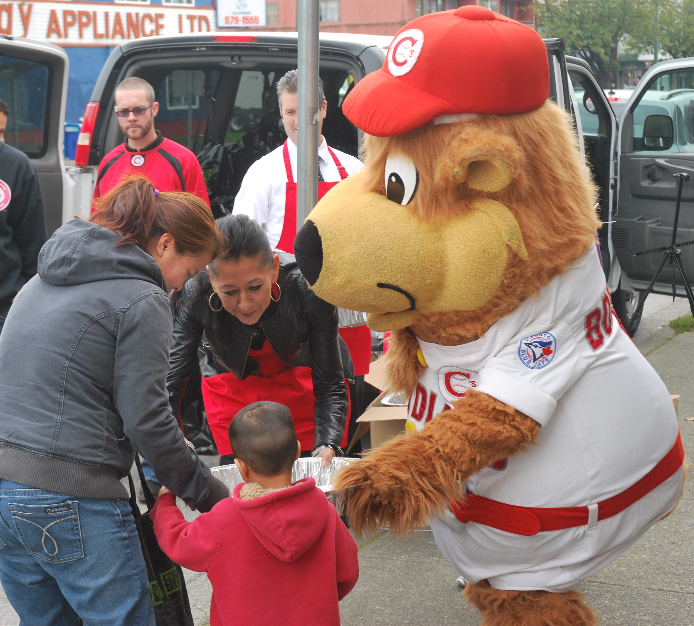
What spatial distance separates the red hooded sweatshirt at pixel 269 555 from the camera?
1970 mm

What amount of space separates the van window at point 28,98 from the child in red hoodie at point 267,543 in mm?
4503

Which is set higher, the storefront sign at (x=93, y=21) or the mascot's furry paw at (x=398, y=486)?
the storefront sign at (x=93, y=21)

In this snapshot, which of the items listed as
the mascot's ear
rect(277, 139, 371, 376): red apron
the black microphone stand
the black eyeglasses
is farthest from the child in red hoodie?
the black microphone stand

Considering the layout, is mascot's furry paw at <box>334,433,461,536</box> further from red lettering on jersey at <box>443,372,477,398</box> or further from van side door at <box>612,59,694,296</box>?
van side door at <box>612,59,694,296</box>

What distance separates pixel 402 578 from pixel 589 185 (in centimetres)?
185

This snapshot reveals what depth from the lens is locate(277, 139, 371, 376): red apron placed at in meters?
4.02

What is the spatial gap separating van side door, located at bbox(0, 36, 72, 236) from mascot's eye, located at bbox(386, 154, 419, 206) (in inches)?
164

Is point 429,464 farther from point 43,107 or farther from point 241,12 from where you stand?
Answer: point 241,12

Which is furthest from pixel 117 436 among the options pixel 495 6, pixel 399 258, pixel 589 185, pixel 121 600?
pixel 495 6

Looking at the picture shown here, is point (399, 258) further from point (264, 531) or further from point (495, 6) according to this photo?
point (495, 6)

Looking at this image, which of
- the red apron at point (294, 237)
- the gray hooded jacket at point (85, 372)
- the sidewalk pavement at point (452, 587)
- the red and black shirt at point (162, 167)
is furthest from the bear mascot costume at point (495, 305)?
the red and black shirt at point (162, 167)

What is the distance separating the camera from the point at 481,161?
2.10 metres

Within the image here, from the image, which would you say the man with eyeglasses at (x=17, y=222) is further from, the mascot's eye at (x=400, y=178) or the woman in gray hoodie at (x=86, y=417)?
the mascot's eye at (x=400, y=178)

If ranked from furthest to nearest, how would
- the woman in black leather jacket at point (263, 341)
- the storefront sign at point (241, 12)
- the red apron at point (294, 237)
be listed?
1. the storefront sign at point (241, 12)
2. the red apron at point (294, 237)
3. the woman in black leather jacket at point (263, 341)
